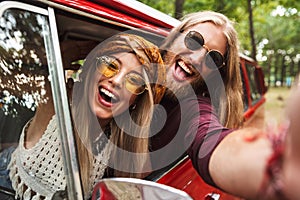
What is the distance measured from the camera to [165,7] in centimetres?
911

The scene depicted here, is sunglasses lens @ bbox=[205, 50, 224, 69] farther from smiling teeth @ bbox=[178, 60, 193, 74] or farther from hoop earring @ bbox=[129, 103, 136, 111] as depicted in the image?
hoop earring @ bbox=[129, 103, 136, 111]

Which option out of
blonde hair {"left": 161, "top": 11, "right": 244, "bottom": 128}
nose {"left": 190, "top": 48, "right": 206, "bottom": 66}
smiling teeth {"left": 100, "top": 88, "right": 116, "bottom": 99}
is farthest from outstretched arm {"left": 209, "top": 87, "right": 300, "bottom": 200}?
blonde hair {"left": 161, "top": 11, "right": 244, "bottom": 128}

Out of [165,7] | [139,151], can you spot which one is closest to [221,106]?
[139,151]

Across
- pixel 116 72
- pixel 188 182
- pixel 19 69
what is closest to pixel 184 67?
pixel 116 72

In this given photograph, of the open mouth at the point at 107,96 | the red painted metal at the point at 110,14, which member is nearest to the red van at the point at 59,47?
the red painted metal at the point at 110,14

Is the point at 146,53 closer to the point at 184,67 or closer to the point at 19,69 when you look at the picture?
the point at 184,67

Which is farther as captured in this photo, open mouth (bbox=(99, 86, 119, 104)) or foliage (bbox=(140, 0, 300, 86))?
foliage (bbox=(140, 0, 300, 86))

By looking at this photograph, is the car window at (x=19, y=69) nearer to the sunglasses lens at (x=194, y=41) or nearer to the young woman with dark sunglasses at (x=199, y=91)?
the young woman with dark sunglasses at (x=199, y=91)

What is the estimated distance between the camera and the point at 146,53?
1.70m

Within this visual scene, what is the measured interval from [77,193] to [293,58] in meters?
36.6

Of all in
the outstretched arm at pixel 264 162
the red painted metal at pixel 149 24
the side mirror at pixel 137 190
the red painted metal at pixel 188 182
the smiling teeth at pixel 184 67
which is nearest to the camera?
the outstretched arm at pixel 264 162

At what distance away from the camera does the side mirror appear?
94 centimetres

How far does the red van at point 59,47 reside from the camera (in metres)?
1.21

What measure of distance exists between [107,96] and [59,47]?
14.6 inches
